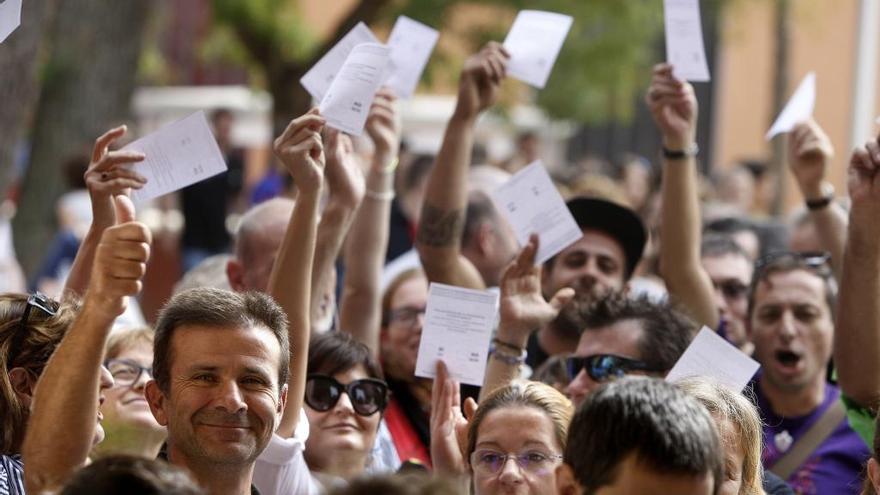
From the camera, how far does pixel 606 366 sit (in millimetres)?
5223

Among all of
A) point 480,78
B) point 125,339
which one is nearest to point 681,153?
point 480,78

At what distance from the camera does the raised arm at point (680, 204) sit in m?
6.01

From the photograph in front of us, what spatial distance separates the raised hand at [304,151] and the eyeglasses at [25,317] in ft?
2.97

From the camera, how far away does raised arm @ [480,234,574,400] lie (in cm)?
519

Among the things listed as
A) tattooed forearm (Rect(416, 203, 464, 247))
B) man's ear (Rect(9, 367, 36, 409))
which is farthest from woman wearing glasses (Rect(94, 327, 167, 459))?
tattooed forearm (Rect(416, 203, 464, 247))

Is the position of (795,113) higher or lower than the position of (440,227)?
higher

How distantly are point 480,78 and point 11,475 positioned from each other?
259cm

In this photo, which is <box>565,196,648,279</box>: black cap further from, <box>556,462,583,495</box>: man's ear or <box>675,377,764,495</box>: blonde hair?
<box>556,462,583,495</box>: man's ear

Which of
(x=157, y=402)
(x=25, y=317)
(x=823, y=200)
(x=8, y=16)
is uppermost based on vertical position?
(x=8, y=16)

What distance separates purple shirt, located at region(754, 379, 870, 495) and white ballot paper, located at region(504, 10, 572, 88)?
1460 mm

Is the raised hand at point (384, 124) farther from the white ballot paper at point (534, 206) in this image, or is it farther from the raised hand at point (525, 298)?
the raised hand at point (525, 298)

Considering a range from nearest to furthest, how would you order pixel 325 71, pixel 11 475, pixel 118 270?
1. pixel 118 270
2. pixel 11 475
3. pixel 325 71

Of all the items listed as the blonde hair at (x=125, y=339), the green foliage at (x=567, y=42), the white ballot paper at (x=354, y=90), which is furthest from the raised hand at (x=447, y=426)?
the green foliage at (x=567, y=42)

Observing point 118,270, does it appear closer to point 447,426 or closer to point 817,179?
point 447,426
